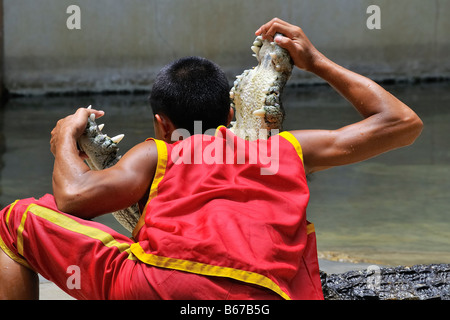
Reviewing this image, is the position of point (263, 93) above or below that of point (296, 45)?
below

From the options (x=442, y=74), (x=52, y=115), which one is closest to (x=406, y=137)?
(x=52, y=115)

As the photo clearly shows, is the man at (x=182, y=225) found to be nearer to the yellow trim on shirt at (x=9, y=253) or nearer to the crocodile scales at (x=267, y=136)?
the yellow trim on shirt at (x=9, y=253)

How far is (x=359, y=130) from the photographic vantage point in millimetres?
1599

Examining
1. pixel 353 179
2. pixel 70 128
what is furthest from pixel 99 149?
pixel 353 179

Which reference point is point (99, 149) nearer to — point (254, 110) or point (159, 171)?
point (159, 171)

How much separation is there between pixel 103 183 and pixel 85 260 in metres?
0.17

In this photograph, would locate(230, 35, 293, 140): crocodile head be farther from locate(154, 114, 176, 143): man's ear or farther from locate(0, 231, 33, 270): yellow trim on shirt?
locate(0, 231, 33, 270): yellow trim on shirt

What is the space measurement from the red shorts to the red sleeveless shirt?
24 millimetres

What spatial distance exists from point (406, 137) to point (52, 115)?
6513 mm

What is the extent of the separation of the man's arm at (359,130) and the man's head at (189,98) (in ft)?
0.70

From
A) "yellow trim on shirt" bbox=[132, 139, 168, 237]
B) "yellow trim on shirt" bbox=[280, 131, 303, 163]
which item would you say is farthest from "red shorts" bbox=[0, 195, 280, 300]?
"yellow trim on shirt" bbox=[280, 131, 303, 163]

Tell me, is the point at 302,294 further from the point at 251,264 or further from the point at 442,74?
the point at 442,74

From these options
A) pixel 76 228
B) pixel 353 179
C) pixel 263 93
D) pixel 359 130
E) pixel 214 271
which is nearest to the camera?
pixel 214 271

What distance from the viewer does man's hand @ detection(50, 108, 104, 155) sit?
1603 mm
